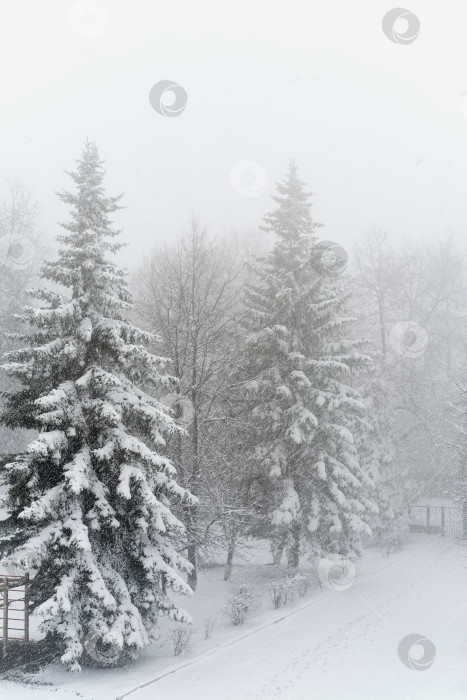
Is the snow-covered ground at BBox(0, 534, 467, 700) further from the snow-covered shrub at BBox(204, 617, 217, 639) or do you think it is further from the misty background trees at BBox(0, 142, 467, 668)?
the misty background trees at BBox(0, 142, 467, 668)

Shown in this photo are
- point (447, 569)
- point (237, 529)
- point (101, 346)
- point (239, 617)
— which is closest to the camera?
point (101, 346)

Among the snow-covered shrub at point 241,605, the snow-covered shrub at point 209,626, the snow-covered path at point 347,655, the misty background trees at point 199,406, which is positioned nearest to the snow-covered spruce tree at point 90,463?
the misty background trees at point 199,406

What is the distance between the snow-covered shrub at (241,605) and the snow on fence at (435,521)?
15.8 metres

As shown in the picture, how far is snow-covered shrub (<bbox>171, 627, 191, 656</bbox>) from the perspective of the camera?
14.8 meters

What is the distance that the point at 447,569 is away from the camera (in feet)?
82.9

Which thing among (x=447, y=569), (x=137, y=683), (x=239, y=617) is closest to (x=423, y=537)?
(x=447, y=569)

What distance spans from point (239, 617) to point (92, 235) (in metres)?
11.4

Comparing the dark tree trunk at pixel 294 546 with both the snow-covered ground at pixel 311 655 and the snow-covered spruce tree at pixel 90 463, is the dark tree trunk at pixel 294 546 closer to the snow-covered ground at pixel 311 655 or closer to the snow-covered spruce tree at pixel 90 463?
the snow-covered ground at pixel 311 655

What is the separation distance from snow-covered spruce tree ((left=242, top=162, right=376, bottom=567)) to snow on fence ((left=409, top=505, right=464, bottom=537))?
39.4 feet

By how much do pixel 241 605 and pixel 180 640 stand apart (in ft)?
9.82

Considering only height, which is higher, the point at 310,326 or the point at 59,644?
the point at 310,326

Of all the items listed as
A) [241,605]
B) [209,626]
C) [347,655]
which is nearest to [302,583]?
[241,605]

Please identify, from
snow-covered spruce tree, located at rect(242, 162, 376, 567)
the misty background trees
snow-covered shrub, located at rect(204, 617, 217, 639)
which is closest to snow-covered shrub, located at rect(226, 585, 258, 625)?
snow-covered shrub, located at rect(204, 617, 217, 639)

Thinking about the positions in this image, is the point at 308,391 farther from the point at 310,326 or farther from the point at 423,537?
the point at 423,537
